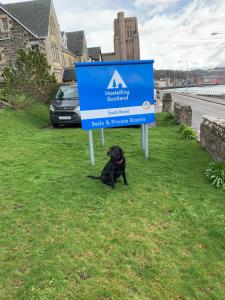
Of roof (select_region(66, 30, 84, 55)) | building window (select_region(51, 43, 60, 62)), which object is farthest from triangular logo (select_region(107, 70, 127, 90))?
roof (select_region(66, 30, 84, 55))

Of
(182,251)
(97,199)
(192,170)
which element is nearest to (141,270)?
(182,251)

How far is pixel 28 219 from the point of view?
4191 millimetres

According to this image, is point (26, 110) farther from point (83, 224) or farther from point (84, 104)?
point (83, 224)

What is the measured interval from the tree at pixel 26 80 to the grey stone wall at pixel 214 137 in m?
10.5

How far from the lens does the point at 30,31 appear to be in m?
34.4

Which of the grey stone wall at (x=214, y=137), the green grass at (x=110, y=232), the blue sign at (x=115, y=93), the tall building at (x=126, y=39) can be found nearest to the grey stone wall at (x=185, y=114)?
the grey stone wall at (x=214, y=137)

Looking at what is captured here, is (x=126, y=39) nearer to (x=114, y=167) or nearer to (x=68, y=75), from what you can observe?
(x=68, y=75)

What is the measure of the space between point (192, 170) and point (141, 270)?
3578 mm

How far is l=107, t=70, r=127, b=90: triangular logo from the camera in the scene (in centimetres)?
632

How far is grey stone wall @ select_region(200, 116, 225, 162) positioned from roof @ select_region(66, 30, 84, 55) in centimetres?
5069

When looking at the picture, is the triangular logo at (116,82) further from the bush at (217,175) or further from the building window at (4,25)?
the building window at (4,25)

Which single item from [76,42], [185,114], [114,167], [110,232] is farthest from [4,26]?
[110,232]

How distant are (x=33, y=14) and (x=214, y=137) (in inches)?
1474

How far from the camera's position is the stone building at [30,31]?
34.4 meters
